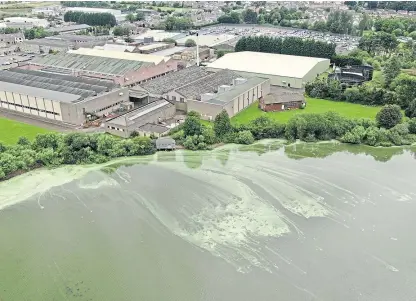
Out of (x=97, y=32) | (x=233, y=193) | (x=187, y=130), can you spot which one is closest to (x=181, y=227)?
(x=233, y=193)

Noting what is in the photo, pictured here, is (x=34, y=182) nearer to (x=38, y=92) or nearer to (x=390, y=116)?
(x=38, y=92)

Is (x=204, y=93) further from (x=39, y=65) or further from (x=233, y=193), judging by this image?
(x=39, y=65)

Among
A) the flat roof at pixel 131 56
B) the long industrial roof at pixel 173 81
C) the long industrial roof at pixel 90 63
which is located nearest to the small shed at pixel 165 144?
the long industrial roof at pixel 173 81

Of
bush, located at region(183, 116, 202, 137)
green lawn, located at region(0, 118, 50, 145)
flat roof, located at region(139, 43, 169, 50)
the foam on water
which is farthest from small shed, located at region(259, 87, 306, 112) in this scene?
flat roof, located at region(139, 43, 169, 50)

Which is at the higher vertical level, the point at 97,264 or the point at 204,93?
the point at 204,93

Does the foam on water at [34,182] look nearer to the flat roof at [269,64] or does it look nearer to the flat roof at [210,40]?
the flat roof at [269,64]

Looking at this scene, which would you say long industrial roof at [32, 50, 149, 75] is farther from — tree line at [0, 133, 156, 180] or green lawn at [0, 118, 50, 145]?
tree line at [0, 133, 156, 180]
